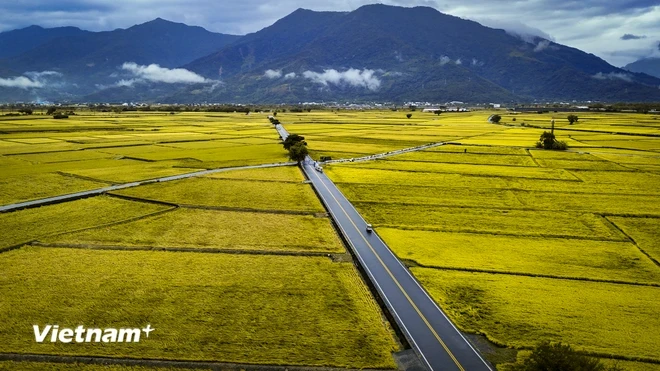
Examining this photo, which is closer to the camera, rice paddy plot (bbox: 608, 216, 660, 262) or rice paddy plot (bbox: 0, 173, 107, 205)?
rice paddy plot (bbox: 608, 216, 660, 262)

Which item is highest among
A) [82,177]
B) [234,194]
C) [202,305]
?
[82,177]

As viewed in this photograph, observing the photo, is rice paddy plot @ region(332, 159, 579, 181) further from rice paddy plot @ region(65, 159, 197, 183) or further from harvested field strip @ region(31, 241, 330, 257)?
harvested field strip @ region(31, 241, 330, 257)

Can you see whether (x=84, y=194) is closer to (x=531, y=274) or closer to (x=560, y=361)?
(x=531, y=274)

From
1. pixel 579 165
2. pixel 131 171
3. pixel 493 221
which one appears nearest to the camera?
pixel 493 221

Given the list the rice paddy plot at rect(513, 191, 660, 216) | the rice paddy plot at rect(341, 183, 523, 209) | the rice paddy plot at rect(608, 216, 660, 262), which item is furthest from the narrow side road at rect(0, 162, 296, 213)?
the rice paddy plot at rect(608, 216, 660, 262)

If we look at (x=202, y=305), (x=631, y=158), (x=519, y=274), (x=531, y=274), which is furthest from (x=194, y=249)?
(x=631, y=158)
